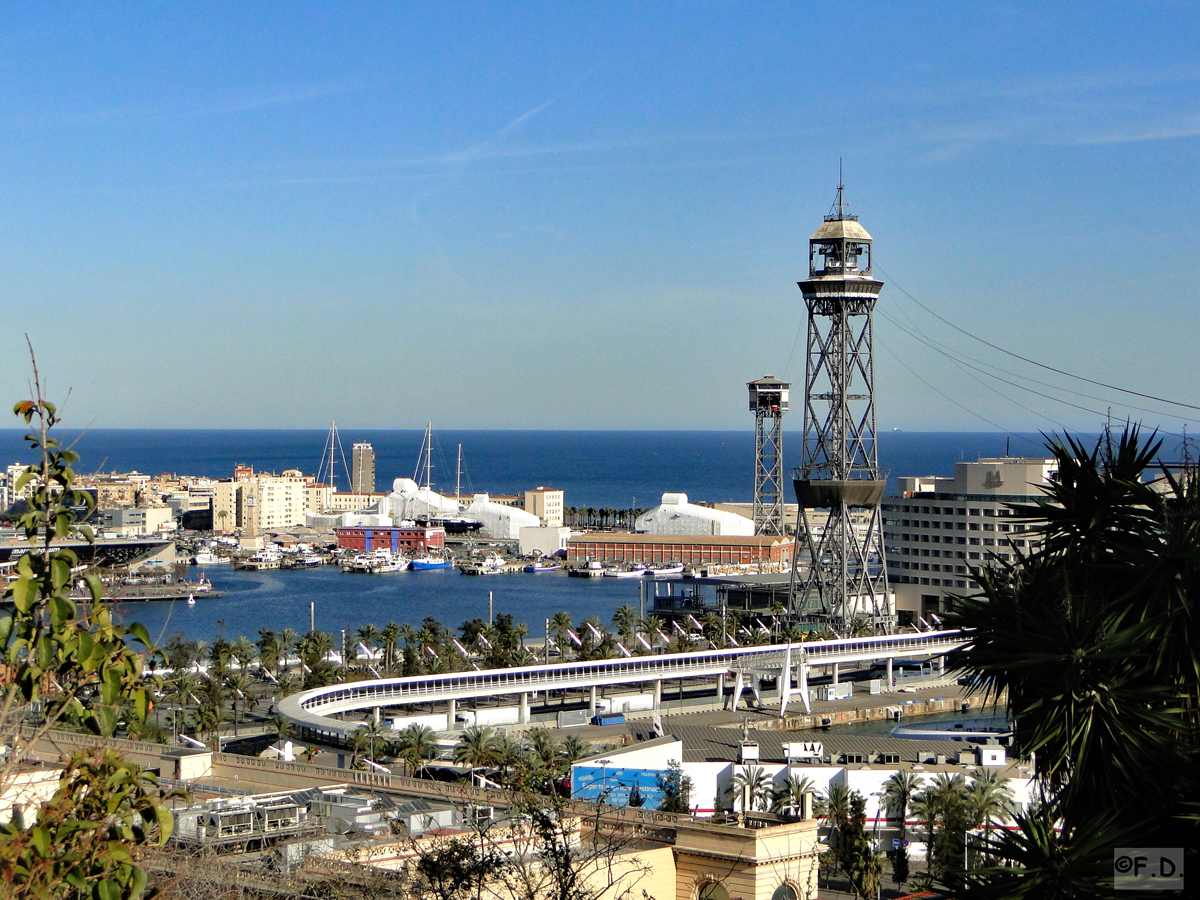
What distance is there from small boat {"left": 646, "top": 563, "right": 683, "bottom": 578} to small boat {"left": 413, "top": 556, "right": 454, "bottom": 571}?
988cm

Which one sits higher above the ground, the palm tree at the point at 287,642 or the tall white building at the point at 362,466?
the tall white building at the point at 362,466

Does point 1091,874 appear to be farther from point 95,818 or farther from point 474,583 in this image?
point 474,583

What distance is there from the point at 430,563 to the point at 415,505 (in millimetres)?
12012

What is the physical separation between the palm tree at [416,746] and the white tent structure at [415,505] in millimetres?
54820

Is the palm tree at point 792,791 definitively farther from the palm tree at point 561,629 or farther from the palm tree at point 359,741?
the palm tree at point 561,629

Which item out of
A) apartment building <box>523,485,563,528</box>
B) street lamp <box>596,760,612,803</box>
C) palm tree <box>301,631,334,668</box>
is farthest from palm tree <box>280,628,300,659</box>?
apartment building <box>523,485,563,528</box>

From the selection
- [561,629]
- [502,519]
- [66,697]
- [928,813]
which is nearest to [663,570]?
[502,519]

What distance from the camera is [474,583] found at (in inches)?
2290

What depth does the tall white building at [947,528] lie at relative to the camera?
4122cm

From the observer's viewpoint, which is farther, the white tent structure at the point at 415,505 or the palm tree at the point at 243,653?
the white tent structure at the point at 415,505

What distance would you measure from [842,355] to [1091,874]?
106 feet

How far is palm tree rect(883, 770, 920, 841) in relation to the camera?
16188 millimetres

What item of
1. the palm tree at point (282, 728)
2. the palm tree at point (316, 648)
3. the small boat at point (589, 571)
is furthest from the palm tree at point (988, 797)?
the small boat at point (589, 571)

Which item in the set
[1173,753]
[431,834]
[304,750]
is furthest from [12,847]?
[304,750]
